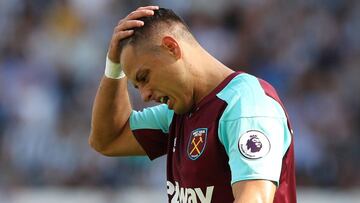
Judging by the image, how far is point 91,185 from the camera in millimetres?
11422

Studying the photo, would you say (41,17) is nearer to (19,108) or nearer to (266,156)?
(19,108)

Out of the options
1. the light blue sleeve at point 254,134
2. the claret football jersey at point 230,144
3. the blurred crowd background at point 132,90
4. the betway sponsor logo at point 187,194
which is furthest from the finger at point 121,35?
the blurred crowd background at point 132,90

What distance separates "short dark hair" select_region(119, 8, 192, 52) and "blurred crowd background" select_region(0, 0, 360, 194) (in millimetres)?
6689

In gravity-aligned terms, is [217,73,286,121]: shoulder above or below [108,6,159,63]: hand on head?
below

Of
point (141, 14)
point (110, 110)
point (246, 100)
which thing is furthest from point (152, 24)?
point (110, 110)

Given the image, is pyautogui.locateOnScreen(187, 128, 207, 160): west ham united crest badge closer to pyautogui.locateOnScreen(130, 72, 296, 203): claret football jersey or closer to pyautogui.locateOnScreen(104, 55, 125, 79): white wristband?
pyautogui.locateOnScreen(130, 72, 296, 203): claret football jersey

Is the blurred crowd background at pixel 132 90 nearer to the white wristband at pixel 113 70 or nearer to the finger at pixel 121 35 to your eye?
the white wristband at pixel 113 70

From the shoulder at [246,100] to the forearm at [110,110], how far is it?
98 cm

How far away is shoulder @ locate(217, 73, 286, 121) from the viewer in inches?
163

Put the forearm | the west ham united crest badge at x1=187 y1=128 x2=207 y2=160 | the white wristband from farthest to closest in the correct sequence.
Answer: the forearm, the white wristband, the west ham united crest badge at x1=187 y1=128 x2=207 y2=160

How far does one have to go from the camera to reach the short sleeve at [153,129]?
5129mm

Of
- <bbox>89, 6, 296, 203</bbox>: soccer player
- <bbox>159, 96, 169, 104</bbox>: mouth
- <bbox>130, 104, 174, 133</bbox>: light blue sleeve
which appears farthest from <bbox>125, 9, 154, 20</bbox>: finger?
<bbox>130, 104, 174, 133</bbox>: light blue sleeve

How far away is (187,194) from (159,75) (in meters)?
0.55

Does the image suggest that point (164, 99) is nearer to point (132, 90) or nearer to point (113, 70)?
point (113, 70)
